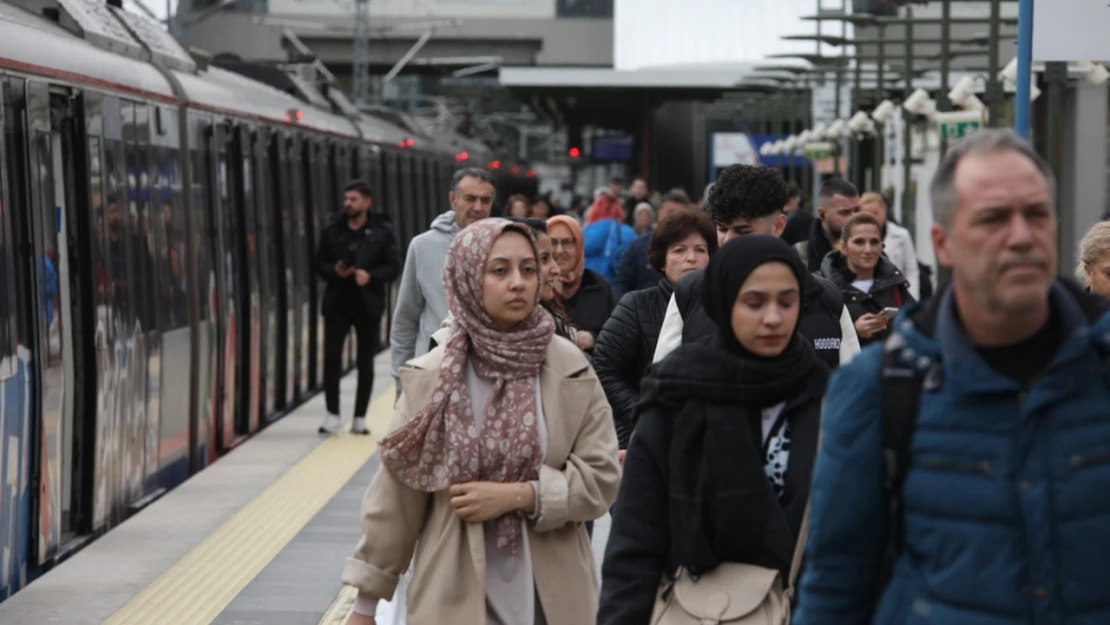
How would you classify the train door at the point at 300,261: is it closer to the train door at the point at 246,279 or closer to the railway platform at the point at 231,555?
the train door at the point at 246,279

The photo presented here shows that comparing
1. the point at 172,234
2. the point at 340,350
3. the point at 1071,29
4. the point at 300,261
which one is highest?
the point at 1071,29

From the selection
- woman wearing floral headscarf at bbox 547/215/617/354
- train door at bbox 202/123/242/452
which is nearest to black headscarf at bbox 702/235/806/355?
woman wearing floral headscarf at bbox 547/215/617/354

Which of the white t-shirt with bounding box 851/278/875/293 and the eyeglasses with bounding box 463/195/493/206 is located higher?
the eyeglasses with bounding box 463/195/493/206

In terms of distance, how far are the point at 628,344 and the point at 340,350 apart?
8.15m

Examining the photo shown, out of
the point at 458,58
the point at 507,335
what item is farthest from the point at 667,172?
the point at 507,335

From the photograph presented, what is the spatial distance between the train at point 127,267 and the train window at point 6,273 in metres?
0.01

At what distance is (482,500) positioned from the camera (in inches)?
187

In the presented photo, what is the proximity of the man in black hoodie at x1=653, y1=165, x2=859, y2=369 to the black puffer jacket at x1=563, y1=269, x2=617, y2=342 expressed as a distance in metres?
1.95

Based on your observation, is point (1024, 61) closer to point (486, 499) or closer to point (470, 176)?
point (470, 176)

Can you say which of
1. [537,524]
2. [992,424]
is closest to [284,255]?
[537,524]

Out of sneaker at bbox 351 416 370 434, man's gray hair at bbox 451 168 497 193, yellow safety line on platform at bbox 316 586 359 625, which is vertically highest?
man's gray hair at bbox 451 168 497 193

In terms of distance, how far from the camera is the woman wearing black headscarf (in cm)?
415

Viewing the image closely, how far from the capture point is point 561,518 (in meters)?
4.79

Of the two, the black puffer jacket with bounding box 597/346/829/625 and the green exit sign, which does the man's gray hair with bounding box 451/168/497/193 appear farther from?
the green exit sign
